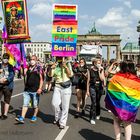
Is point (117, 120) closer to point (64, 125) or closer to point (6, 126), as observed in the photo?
point (64, 125)

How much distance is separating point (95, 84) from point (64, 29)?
1.67 metres

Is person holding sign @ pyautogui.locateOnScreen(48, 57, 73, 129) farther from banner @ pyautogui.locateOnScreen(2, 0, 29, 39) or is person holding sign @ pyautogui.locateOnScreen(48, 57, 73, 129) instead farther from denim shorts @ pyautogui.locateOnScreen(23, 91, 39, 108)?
banner @ pyautogui.locateOnScreen(2, 0, 29, 39)

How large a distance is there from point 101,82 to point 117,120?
3312 mm

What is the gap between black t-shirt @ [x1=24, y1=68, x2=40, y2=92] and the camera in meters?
10.9

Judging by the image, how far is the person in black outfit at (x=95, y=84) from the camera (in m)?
11.2

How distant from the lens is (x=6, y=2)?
11.5 m

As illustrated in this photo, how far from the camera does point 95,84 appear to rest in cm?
1120

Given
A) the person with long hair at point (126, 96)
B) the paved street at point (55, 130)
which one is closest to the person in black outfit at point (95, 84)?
the paved street at point (55, 130)

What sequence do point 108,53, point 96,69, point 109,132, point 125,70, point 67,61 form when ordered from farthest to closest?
point 108,53 → point 96,69 → point 67,61 → point 109,132 → point 125,70

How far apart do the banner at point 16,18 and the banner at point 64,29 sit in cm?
100

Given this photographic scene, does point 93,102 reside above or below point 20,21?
below

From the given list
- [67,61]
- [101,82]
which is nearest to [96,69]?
[101,82]

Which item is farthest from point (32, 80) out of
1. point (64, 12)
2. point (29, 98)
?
point (64, 12)

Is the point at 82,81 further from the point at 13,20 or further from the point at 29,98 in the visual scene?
the point at 13,20
